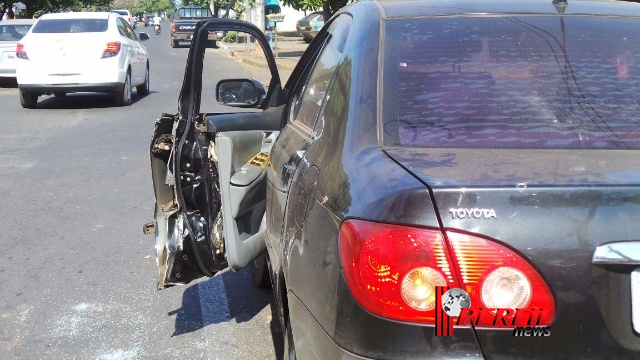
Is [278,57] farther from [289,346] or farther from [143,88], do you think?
[289,346]

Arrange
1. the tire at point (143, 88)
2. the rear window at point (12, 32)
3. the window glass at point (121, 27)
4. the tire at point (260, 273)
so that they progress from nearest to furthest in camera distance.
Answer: the tire at point (260, 273)
the window glass at point (121, 27)
the tire at point (143, 88)
the rear window at point (12, 32)

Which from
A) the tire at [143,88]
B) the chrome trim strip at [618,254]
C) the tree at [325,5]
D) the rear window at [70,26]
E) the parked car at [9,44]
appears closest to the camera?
the chrome trim strip at [618,254]

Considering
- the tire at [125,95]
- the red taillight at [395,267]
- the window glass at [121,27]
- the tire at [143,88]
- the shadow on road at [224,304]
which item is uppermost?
the red taillight at [395,267]

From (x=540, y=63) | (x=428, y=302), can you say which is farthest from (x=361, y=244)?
(x=540, y=63)

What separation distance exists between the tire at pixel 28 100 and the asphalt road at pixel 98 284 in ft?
17.6

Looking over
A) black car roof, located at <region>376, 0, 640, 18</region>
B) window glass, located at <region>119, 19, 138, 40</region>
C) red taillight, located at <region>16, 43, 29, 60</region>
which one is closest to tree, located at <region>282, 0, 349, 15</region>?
window glass, located at <region>119, 19, 138, 40</region>

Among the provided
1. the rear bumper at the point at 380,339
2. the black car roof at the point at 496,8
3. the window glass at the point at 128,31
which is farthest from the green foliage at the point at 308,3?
the rear bumper at the point at 380,339

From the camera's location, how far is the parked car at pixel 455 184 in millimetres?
2164

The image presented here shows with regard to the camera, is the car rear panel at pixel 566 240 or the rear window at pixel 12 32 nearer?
the car rear panel at pixel 566 240

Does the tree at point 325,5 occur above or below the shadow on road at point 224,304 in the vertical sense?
below

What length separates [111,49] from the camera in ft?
50.1

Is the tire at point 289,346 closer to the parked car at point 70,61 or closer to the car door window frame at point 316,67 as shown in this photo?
the car door window frame at point 316,67

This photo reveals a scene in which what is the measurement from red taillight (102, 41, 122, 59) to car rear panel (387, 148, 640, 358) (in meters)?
13.9

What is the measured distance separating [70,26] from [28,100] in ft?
5.34
